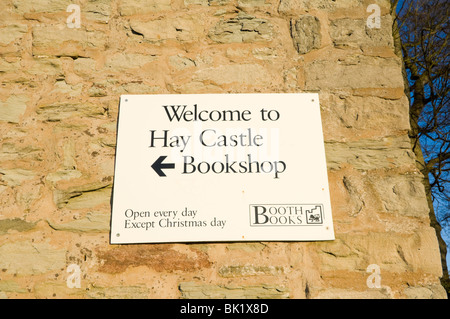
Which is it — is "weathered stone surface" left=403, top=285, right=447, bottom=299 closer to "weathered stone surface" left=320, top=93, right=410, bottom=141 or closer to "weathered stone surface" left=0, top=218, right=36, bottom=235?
"weathered stone surface" left=320, top=93, right=410, bottom=141

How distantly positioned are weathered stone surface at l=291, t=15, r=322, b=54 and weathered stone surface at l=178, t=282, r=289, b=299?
124 cm

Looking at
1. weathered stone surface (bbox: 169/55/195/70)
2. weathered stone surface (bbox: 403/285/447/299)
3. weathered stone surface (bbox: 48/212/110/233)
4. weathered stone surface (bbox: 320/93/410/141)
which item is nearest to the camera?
weathered stone surface (bbox: 403/285/447/299)

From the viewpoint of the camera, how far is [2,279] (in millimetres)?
1452

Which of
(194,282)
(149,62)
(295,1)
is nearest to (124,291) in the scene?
(194,282)

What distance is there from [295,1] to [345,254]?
55.2 inches

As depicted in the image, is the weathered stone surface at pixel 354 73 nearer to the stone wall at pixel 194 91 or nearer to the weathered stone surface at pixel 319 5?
the stone wall at pixel 194 91

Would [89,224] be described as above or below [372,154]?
below

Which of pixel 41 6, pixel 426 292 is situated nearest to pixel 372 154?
pixel 426 292

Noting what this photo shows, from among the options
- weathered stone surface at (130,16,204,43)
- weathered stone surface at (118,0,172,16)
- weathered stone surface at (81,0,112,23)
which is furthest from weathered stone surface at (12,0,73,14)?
weathered stone surface at (130,16,204,43)

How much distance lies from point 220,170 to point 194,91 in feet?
1.53

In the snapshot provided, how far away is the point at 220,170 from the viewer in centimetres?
154

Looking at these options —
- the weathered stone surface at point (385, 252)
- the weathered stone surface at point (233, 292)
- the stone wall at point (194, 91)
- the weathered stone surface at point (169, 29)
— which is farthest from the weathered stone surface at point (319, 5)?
the weathered stone surface at point (233, 292)

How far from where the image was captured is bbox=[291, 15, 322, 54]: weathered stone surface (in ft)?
5.79

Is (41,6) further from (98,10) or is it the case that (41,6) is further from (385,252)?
(385,252)
